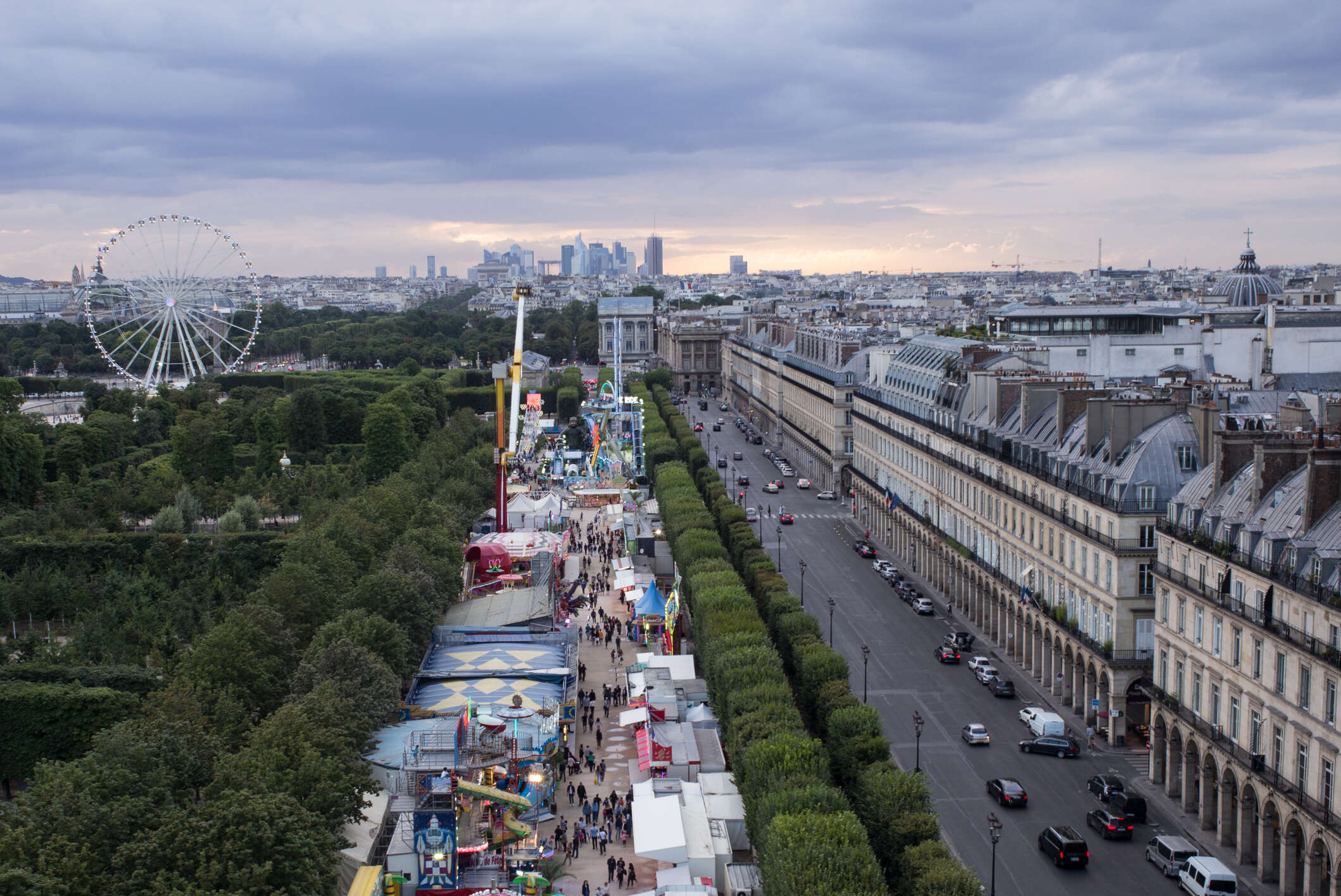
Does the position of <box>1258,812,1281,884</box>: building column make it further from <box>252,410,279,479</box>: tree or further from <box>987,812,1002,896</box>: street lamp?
<box>252,410,279,479</box>: tree

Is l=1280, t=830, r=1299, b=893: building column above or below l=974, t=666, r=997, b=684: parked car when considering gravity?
above

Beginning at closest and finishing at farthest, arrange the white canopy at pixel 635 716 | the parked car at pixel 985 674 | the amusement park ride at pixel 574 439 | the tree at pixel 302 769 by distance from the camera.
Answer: the tree at pixel 302 769 → the white canopy at pixel 635 716 → the parked car at pixel 985 674 → the amusement park ride at pixel 574 439

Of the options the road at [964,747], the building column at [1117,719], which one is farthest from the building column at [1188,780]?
the building column at [1117,719]

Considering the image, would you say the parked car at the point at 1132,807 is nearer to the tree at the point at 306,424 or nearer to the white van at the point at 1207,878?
the white van at the point at 1207,878

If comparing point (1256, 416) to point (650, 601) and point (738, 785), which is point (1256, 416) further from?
point (650, 601)

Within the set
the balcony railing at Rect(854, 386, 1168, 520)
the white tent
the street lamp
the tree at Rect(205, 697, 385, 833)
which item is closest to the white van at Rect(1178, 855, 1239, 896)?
the street lamp

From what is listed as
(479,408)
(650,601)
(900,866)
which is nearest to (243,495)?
(650,601)
